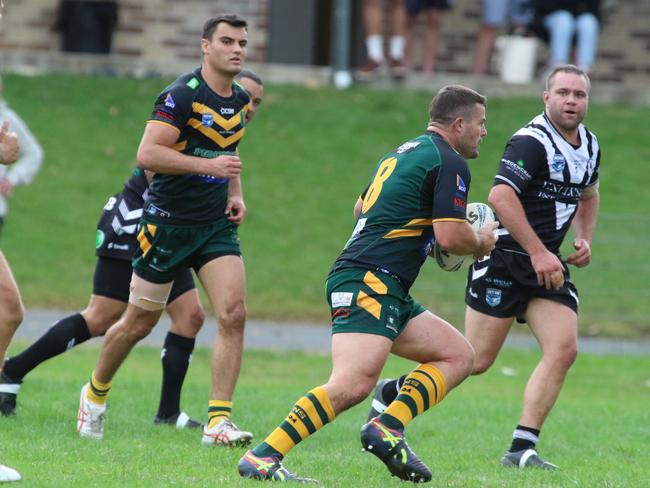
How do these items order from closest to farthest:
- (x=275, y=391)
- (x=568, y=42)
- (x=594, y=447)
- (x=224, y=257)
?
1. (x=224, y=257)
2. (x=594, y=447)
3. (x=275, y=391)
4. (x=568, y=42)

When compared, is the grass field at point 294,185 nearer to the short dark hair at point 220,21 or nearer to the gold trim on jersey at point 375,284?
the short dark hair at point 220,21

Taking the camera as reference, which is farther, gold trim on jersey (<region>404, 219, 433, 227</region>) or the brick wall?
the brick wall

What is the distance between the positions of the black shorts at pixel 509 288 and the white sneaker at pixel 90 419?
2381mm

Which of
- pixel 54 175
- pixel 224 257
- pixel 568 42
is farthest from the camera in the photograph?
pixel 568 42

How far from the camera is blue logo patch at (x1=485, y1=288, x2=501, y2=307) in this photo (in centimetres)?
783

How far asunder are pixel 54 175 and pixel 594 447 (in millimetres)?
11669

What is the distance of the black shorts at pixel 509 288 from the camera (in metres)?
7.70

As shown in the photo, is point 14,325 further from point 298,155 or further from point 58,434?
point 298,155

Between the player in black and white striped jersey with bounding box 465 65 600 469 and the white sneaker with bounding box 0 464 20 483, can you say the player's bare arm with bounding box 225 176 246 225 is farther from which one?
the white sneaker with bounding box 0 464 20 483

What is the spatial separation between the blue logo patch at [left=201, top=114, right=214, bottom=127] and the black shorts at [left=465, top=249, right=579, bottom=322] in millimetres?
1827

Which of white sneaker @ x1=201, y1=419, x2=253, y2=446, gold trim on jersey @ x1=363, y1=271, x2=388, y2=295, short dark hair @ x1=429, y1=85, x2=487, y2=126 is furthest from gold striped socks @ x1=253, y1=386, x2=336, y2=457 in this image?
short dark hair @ x1=429, y1=85, x2=487, y2=126

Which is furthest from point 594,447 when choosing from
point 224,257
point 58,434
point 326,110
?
point 326,110

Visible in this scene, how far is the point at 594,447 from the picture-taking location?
8477mm

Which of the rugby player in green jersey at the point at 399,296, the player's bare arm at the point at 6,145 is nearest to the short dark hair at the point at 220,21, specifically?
the player's bare arm at the point at 6,145
